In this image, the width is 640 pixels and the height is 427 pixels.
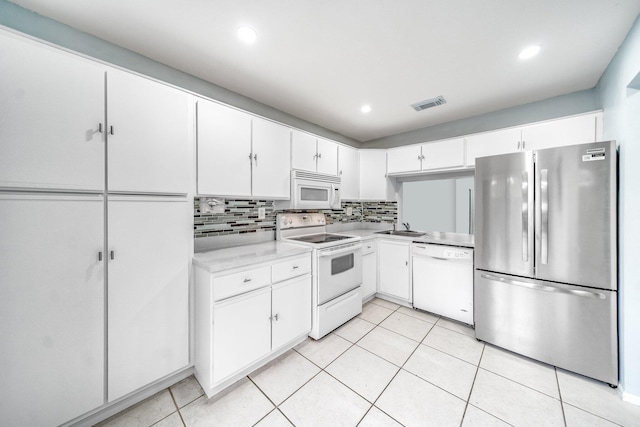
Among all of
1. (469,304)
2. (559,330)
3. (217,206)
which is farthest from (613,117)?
(217,206)

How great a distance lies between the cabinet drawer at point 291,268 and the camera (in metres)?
1.98

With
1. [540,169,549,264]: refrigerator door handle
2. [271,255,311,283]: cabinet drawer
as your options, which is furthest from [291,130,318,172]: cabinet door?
[540,169,549,264]: refrigerator door handle

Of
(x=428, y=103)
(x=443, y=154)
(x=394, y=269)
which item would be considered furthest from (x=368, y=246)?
(x=428, y=103)

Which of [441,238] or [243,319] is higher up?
[441,238]

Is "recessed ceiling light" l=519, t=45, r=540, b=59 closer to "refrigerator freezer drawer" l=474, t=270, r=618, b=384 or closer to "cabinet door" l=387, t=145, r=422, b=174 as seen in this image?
"cabinet door" l=387, t=145, r=422, b=174

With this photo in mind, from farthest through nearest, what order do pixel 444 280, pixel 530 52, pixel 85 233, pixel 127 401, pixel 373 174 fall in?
pixel 373 174, pixel 444 280, pixel 530 52, pixel 127 401, pixel 85 233

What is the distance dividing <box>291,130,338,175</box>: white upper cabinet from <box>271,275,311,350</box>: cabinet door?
1309 millimetres

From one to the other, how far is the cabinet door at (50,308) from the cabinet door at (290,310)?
113 cm

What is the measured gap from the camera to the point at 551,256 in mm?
1914

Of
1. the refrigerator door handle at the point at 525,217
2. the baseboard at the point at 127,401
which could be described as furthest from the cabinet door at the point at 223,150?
the refrigerator door handle at the point at 525,217

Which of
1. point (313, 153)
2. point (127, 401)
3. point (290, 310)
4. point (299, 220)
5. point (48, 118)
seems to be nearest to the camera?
point (48, 118)

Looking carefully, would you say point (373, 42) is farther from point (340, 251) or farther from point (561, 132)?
point (561, 132)

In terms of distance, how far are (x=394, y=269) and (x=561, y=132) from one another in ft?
7.52

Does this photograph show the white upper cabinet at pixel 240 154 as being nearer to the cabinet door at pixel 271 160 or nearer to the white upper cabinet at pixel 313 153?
the cabinet door at pixel 271 160
